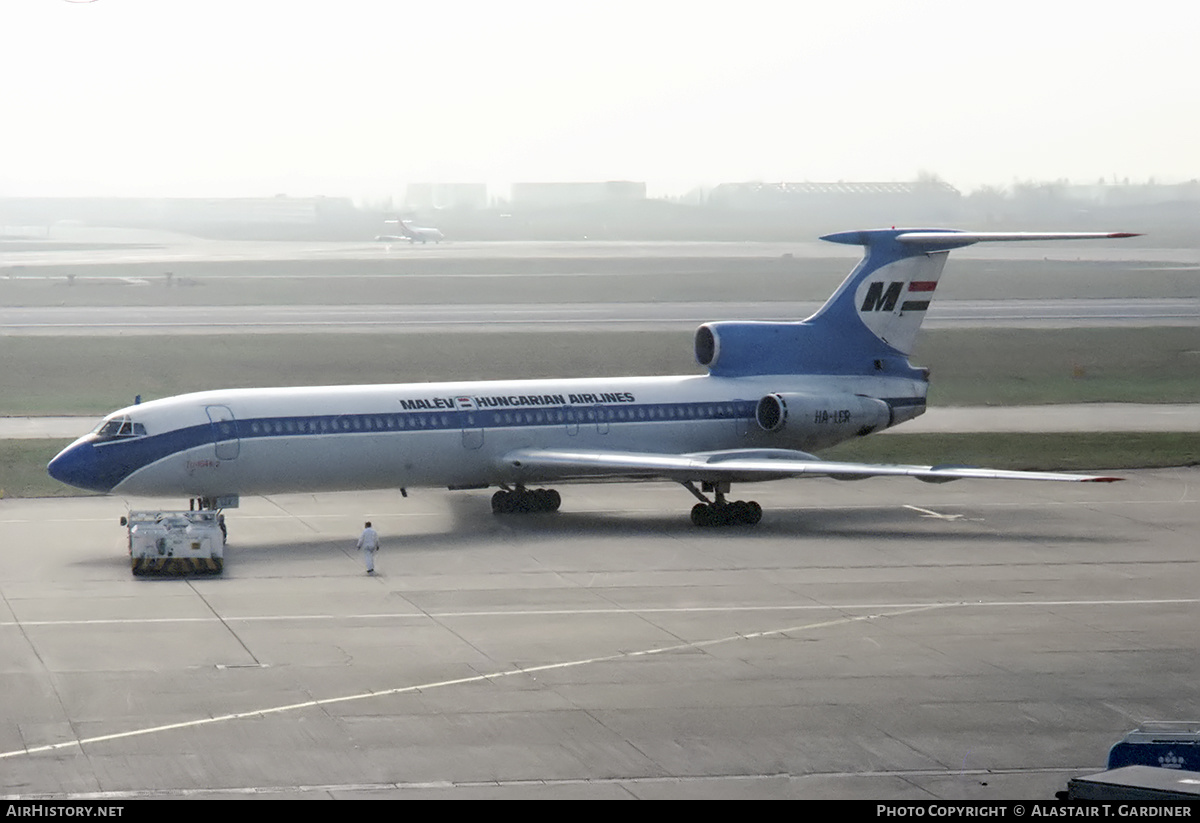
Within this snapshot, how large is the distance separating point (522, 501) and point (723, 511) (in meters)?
5.03

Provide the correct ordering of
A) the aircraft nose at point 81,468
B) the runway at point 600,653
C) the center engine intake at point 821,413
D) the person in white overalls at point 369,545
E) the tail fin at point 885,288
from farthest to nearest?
the tail fin at point 885,288 < the center engine intake at point 821,413 < the aircraft nose at point 81,468 < the person in white overalls at point 369,545 < the runway at point 600,653

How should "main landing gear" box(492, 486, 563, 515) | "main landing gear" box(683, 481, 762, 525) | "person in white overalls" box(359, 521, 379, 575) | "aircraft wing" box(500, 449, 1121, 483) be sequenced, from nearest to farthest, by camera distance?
"person in white overalls" box(359, 521, 379, 575), "aircraft wing" box(500, 449, 1121, 483), "main landing gear" box(683, 481, 762, 525), "main landing gear" box(492, 486, 563, 515)

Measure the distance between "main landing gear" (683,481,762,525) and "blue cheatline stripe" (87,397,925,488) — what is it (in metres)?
2.37

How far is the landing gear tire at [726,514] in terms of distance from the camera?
37.5 metres

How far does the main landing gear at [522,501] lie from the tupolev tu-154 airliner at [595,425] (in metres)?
0.03

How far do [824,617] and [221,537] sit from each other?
12478 millimetres

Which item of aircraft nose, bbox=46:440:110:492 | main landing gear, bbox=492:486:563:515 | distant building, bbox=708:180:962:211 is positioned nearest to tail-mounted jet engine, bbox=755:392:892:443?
main landing gear, bbox=492:486:563:515

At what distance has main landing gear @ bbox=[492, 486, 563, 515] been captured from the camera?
3916cm

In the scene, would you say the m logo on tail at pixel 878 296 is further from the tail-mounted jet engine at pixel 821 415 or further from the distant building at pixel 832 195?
the distant building at pixel 832 195

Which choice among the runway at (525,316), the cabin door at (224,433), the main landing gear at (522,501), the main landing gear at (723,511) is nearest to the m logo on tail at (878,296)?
the main landing gear at (723,511)

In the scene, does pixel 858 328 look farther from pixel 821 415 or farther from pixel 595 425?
pixel 595 425

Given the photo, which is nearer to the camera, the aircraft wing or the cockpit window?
the cockpit window

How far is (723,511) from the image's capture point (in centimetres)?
3756

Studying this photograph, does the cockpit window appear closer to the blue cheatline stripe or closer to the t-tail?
the blue cheatline stripe
